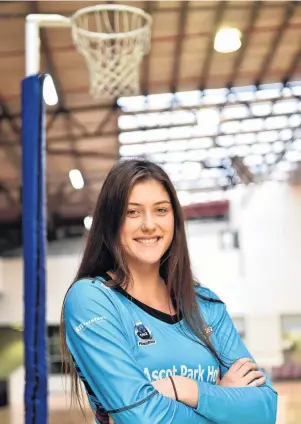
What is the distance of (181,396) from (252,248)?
424 cm

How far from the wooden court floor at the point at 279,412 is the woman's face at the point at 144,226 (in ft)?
13.8

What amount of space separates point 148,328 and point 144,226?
0.18 metres

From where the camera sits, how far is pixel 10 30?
13.9ft

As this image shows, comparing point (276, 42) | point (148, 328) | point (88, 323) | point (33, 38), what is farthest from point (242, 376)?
point (276, 42)

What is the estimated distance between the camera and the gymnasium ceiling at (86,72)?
4336mm

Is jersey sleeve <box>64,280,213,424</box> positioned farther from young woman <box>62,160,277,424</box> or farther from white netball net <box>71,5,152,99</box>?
white netball net <box>71,5,152,99</box>

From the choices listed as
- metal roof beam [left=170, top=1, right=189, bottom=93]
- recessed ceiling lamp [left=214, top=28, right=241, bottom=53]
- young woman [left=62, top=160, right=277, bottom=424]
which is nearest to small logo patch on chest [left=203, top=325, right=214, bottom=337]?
young woman [left=62, top=160, right=277, bottom=424]

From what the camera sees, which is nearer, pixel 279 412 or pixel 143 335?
pixel 143 335

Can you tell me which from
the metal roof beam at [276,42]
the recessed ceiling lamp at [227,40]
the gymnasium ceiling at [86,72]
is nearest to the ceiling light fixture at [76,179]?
the gymnasium ceiling at [86,72]

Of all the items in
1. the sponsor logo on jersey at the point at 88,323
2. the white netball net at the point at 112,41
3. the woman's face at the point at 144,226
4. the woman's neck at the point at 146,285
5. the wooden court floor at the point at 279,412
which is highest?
the white netball net at the point at 112,41

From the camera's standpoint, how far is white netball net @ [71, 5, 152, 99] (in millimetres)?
3828

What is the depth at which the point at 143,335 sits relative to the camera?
112cm

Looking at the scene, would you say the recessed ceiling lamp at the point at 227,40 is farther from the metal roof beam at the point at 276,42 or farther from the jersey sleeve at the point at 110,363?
the jersey sleeve at the point at 110,363

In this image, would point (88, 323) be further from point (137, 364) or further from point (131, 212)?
point (131, 212)
